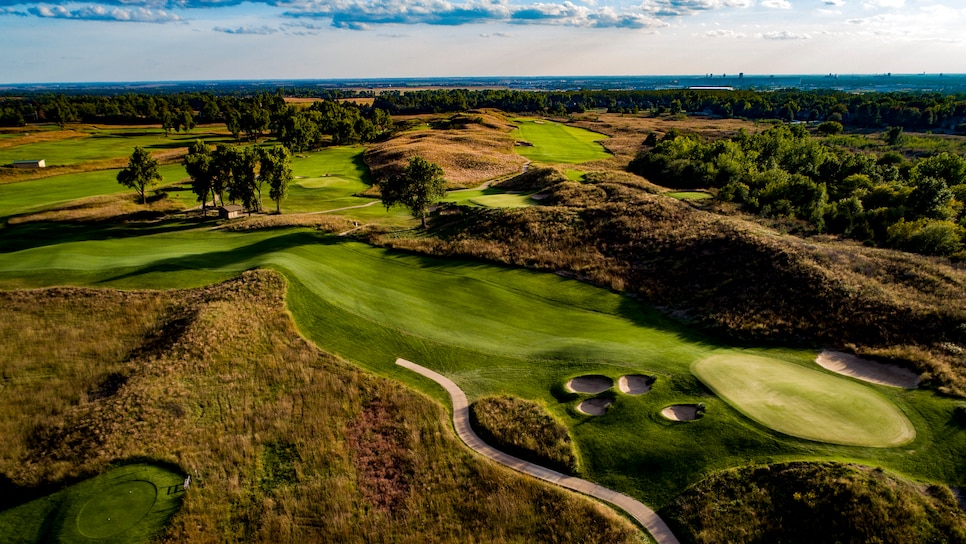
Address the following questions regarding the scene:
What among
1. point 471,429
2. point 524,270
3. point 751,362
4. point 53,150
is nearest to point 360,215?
point 524,270

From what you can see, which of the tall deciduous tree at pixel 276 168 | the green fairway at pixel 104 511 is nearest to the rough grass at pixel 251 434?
the green fairway at pixel 104 511

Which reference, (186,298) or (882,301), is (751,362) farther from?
(186,298)

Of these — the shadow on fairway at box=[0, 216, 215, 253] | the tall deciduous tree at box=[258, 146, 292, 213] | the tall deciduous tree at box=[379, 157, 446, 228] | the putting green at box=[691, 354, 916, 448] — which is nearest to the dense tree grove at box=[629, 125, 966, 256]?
the putting green at box=[691, 354, 916, 448]

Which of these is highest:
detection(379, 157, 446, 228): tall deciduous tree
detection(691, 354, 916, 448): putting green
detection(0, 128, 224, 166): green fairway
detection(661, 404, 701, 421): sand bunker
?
detection(0, 128, 224, 166): green fairway

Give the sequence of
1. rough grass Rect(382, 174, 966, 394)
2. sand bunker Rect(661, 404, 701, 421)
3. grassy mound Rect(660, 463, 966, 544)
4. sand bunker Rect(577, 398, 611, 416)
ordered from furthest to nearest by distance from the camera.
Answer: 1. rough grass Rect(382, 174, 966, 394)
2. sand bunker Rect(577, 398, 611, 416)
3. sand bunker Rect(661, 404, 701, 421)
4. grassy mound Rect(660, 463, 966, 544)

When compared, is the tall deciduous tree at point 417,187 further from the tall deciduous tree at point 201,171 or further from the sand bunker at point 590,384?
the sand bunker at point 590,384

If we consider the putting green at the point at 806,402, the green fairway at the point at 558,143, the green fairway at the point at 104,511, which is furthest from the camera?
the green fairway at the point at 558,143

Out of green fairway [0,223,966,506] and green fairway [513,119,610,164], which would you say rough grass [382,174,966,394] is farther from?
green fairway [513,119,610,164]

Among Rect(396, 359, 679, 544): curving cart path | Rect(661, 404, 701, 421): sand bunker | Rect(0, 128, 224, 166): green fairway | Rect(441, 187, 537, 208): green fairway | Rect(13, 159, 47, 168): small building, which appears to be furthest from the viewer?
Rect(0, 128, 224, 166): green fairway
